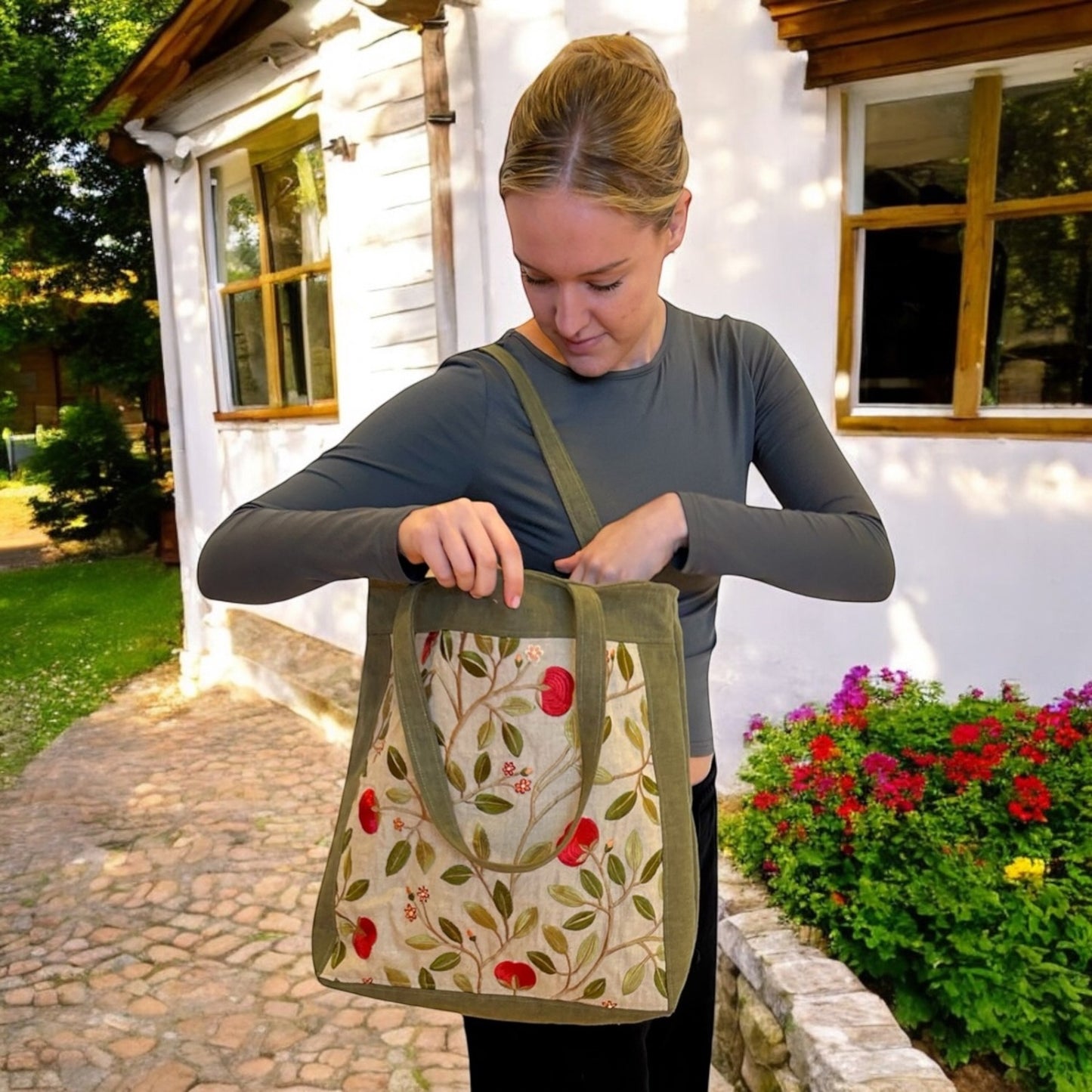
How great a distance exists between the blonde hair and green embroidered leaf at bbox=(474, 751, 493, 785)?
658 millimetres

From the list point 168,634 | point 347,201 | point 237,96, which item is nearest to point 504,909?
point 347,201

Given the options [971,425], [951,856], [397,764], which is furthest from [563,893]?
[971,425]

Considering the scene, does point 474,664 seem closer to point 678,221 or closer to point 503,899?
point 503,899

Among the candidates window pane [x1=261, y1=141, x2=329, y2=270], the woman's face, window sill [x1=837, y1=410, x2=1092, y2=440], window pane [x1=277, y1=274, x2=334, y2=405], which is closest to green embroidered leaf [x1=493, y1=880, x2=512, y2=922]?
the woman's face

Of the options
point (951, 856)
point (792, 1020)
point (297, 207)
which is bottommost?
point (792, 1020)

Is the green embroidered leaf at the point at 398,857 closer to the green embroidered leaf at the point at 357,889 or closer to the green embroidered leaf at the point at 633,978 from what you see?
the green embroidered leaf at the point at 357,889

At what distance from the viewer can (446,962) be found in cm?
120

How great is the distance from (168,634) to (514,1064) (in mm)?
7770

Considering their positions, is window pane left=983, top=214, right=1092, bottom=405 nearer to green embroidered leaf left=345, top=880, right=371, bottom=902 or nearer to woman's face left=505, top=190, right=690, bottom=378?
woman's face left=505, top=190, right=690, bottom=378

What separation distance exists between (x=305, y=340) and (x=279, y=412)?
49cm

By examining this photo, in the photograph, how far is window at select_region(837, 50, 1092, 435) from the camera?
351cm

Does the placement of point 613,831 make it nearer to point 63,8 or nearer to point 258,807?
point 258,807

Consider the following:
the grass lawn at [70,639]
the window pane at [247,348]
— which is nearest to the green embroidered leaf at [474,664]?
the grass lawn at [70,639]

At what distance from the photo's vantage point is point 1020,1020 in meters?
2.30
